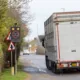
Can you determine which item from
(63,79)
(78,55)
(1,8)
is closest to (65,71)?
(78,55)

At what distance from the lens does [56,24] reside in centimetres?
2472

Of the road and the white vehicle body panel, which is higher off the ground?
the white vehicle body panel

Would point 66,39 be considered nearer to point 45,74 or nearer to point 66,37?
point 66,37

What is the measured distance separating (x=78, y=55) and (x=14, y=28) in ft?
15.8

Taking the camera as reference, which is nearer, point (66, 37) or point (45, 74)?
point (66, 37)

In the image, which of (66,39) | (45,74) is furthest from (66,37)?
(45,74)

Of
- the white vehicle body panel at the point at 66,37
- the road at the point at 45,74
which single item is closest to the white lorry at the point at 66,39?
the white vehicle body panel at the point at 66,37

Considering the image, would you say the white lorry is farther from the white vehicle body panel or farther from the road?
the road

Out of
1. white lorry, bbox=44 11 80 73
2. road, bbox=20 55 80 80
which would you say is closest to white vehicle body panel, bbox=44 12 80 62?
white lorry, bbox=44 11 80 73

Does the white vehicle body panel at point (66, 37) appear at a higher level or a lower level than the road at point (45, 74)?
higher

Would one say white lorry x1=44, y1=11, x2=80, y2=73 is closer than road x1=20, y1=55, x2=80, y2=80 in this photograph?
No

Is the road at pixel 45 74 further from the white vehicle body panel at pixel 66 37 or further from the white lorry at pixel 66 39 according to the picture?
the white vehicle body panel at pixel 66 37

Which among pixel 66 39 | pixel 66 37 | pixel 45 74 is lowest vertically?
pixel 45 74

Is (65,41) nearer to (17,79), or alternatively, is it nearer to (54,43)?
(54,43)
